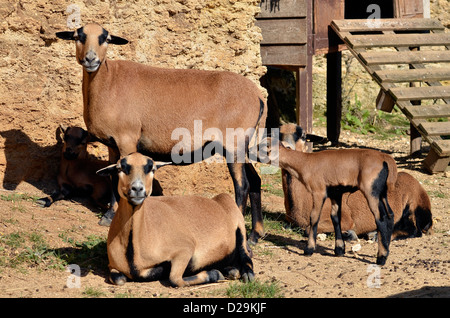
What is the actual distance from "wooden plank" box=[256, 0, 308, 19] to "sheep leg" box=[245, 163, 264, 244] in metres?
4.97

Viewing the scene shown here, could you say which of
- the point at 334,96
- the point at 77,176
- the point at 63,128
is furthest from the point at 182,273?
the point at 334,96

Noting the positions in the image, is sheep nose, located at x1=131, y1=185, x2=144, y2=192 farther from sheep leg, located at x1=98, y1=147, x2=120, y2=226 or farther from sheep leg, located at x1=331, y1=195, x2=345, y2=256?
sheep leg, located at x1=331, y1=195, x2=345, y2=256

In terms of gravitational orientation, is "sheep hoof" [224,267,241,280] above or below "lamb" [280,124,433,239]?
above

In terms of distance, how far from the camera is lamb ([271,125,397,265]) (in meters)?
7.84

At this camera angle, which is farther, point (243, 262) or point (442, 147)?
point (442, 147)

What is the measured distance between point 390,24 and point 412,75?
140 cm

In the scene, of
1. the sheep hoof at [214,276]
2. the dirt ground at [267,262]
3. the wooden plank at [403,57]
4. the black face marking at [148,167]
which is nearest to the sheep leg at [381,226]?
the dirt ground at [267,262]

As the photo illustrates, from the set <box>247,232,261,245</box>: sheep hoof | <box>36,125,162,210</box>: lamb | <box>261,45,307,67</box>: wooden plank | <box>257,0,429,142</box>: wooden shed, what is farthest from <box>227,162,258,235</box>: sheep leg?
<box>261,45,307,67</box>: wooden plank

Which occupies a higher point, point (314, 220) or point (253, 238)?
point (314, 220)

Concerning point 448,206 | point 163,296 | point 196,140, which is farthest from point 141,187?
point 448,206

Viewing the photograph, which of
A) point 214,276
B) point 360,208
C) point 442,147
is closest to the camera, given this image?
point 214,276

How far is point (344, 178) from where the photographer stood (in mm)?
8062

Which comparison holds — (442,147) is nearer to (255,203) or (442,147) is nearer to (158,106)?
(255,203)

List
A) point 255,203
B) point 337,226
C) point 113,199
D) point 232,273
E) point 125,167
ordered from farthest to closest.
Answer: point 255,203, point 113,199, point 337,226, point 232,273, point 125,167
